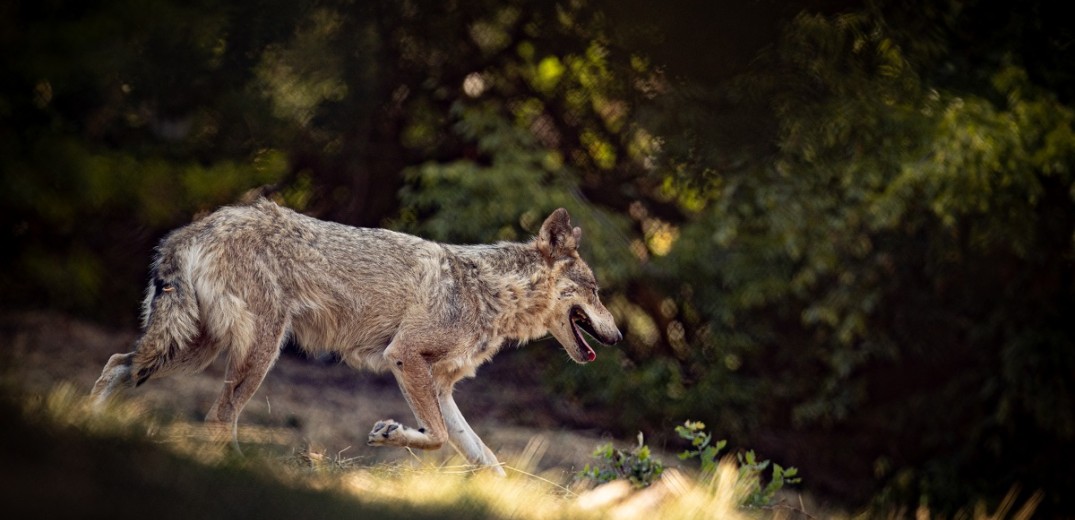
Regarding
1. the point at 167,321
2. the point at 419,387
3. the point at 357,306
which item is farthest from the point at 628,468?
the point at 167,321

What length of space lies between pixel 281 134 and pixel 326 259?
17.1 feet

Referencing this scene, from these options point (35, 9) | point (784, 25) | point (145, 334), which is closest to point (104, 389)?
point (145, 334)

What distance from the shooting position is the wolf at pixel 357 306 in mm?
5574

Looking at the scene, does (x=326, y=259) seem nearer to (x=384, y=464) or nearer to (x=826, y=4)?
(x=384, y=464)

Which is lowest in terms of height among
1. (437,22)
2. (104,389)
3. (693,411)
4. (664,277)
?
(693,411)

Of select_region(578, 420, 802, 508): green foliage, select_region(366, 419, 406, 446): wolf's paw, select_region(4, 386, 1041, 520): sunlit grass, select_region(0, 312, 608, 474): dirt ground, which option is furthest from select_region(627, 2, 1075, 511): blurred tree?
select_region(366, 419, 406, 446): wolf's paw

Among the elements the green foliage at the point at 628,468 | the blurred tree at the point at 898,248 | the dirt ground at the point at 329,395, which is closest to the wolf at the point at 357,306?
the green foliage at the point at 628,468

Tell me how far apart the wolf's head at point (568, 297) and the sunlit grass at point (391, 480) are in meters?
0.82

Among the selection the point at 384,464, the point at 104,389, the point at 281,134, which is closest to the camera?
the point at 104,389

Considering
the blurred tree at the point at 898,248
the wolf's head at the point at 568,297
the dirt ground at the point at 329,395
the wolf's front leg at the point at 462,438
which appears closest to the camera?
the wolf's front leg at the point at 462,438

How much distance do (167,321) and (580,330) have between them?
2843 millimetres

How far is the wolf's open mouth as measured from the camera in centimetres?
715

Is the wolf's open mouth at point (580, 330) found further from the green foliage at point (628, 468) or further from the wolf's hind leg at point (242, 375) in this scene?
the wolf's hind leg at point (242, 375)

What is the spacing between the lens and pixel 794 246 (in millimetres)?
11055
